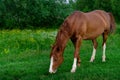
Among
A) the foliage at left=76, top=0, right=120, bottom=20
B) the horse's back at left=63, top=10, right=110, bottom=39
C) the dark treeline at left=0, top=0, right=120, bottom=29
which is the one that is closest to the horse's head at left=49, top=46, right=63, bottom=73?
the horse's back at left=63, top=10, right=110, bottom=39

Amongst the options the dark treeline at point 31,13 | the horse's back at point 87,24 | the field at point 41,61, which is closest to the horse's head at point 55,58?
the field at point 41,61

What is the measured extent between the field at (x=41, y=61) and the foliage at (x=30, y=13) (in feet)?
7.00

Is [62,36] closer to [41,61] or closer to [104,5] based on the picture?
[41,61]

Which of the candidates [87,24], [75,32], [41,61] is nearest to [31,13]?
[41,61]

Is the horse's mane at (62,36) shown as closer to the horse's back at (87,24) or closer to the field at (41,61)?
the horse's back at (87,24)

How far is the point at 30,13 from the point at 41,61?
28.6ft

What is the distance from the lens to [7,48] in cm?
1495

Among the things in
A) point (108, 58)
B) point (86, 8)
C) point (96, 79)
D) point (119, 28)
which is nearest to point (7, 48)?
point (108, 58)

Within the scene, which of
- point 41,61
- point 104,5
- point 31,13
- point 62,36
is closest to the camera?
point 62,36

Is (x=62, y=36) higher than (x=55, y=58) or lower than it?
higher

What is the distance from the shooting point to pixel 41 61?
1214cm

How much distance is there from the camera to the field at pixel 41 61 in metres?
9.75

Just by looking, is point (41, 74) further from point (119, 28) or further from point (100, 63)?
point (119, 28)

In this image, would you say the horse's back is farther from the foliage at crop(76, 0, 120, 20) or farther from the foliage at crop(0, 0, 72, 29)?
the foliage at crop(76, 0, 120, 20)
